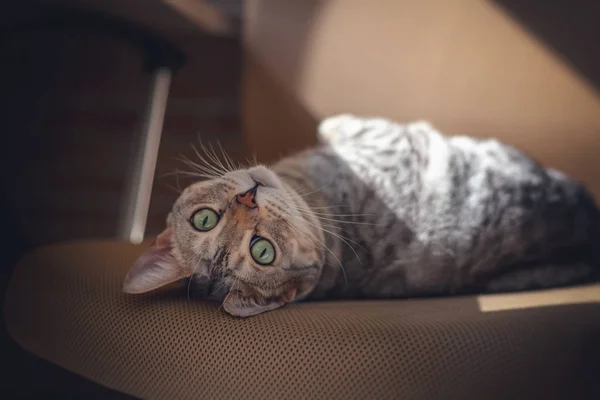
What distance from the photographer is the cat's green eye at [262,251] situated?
91 cm

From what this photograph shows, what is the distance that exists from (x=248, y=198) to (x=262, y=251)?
9 centimetres

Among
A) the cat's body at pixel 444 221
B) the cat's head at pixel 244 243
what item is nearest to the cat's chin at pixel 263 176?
the cat's head at pixel 244 243

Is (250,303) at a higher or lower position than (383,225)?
lower

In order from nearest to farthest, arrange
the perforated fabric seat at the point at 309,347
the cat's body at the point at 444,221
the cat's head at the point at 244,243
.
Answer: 1. the perforated fabric seat at the point at 309,347
2. the cat's head at the point at 244,243
3. the cat's body at the point at 444,221

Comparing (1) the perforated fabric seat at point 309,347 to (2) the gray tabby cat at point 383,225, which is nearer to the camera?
(1) the perforated fabric seat at point 309,347

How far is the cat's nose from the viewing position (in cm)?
90

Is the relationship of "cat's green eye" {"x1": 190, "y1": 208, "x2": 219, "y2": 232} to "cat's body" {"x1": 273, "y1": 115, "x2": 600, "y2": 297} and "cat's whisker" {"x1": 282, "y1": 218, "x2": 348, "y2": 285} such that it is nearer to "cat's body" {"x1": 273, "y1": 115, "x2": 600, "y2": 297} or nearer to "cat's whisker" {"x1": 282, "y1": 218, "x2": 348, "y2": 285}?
"cat's whisker" {"x1": 282, "y1": 218, "x2": 348, "y2": 285}

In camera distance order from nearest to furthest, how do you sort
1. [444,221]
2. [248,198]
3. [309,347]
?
[309,347], [248,198], [444,221]

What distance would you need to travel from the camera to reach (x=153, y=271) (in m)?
0.87

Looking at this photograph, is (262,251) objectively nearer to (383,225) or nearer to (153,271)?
(153,271)

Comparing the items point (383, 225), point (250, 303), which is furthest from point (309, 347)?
point (383, 225)

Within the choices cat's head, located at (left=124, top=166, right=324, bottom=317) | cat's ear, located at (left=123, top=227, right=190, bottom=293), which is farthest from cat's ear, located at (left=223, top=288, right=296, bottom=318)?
cat's ear, located at (left=123, top=227, right=190, bottom=293)

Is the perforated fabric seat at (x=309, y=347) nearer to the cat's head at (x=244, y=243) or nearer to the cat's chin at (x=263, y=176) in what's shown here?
the cat's head at (x=244, y=243)

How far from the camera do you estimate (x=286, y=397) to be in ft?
2.50
